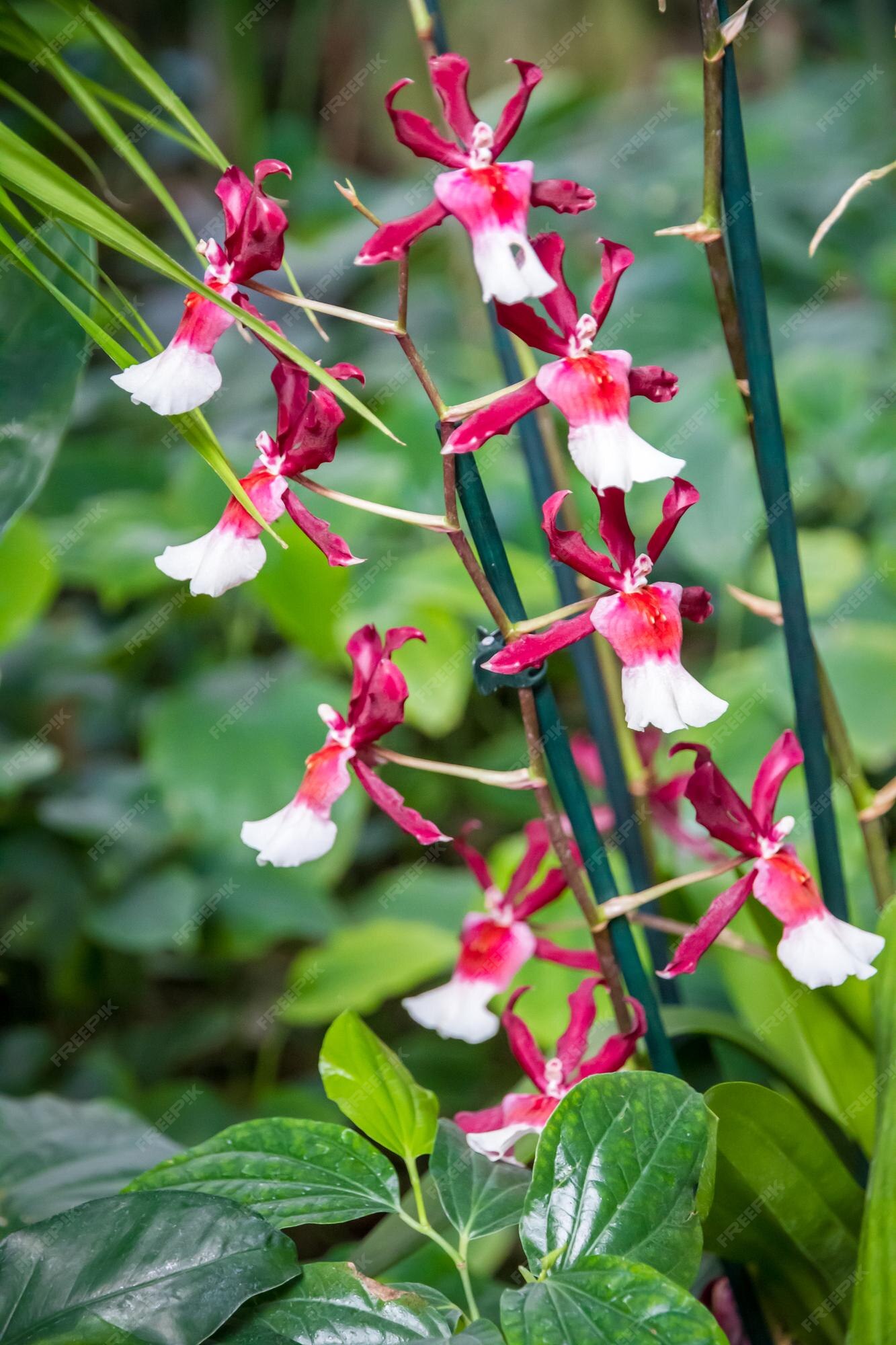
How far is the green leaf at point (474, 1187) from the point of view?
455 mm

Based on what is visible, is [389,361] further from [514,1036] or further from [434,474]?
[514,1036]

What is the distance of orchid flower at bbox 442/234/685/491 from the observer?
382mm

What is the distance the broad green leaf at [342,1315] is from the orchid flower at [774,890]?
0.16m

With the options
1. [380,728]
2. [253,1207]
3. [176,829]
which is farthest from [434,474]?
[253,1207]

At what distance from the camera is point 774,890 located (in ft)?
1.56

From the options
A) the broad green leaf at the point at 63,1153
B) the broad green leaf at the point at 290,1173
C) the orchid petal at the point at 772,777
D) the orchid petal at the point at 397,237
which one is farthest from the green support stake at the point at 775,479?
the broad green leaf at the point at 63,1153

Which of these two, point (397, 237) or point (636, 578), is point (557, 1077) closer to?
point (636, 578)

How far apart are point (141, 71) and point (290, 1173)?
1.50ft

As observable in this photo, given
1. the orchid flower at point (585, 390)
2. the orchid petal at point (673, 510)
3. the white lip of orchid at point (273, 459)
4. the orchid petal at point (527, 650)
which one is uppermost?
the white lip of orchid at point (273, 459)

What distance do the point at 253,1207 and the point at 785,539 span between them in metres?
0.37

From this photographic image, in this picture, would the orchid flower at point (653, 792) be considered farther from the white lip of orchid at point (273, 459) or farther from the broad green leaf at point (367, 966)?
the broad green leaf at point (367, 966)

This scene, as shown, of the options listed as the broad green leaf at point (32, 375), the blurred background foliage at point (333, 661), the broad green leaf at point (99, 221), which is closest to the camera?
the broad green leaf at point (99, 221)

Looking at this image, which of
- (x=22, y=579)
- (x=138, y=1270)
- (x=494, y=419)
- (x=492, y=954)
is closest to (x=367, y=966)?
(x=22, y=579)

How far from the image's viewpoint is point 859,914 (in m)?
0.73
